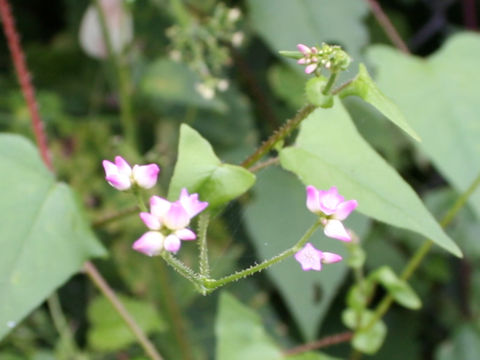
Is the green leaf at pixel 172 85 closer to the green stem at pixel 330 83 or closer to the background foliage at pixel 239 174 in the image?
the background foliage at pixel 239 174

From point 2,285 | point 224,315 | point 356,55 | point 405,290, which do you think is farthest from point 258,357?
point 356,55

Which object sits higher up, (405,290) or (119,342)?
(405,290)

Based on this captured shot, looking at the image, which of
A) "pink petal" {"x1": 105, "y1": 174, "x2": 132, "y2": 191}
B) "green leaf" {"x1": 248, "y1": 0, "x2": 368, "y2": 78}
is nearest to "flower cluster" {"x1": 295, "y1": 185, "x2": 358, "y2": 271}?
"pink petal" {"x1": 105, "y1": 174, "x2": 132, "y2": 191}

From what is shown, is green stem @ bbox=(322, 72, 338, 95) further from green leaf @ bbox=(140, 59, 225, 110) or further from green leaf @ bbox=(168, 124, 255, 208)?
green leaf @ bbox=(140, 59, 225, 110)

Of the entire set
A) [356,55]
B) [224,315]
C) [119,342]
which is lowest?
[119,342]

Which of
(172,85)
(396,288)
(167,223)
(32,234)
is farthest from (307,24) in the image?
(167,223)

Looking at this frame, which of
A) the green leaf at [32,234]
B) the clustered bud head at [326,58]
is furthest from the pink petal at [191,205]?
the green leaf at [32,234]

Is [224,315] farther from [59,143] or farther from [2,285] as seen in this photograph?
[59,143]
